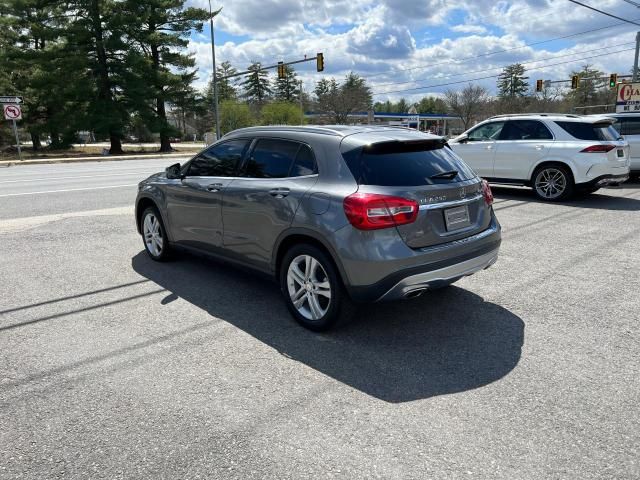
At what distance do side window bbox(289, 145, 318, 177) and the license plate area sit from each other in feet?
3.75

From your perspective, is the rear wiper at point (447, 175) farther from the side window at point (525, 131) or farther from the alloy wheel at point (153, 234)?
the side window at point (525, 131)

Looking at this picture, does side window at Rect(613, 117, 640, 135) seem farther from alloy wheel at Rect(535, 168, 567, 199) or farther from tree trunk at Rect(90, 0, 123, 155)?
tree trunk at Rect(90, 0, 123, 155)

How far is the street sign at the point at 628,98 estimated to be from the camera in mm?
24031

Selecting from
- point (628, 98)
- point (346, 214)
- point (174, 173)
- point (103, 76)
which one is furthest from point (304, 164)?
point (103, 76)

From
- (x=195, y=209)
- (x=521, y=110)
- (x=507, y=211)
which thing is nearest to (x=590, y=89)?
(x=521, y=110)

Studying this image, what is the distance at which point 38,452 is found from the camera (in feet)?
8.79

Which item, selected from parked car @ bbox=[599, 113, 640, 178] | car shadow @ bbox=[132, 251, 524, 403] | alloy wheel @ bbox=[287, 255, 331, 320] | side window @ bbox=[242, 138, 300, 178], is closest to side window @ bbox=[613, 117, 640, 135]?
parked car @ bbox=[599, 113, 640, 178]

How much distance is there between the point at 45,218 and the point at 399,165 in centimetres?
782

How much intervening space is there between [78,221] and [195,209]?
15.4ft

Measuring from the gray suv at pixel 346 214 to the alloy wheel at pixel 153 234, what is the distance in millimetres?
1397

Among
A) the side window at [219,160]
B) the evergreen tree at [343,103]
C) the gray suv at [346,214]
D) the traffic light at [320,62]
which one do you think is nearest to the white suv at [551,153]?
the gray suv at [346,214]

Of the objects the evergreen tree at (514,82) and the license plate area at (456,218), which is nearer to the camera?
the license plate area at (456,218)

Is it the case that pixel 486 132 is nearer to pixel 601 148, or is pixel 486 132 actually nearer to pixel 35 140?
pixel 601 148

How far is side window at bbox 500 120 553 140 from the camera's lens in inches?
416
